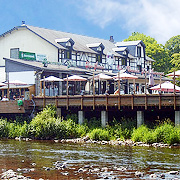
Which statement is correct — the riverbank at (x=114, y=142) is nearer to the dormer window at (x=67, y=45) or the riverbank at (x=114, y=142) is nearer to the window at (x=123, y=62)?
the dormer window at (x=67, y=45)

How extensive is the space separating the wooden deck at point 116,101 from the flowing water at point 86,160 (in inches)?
183

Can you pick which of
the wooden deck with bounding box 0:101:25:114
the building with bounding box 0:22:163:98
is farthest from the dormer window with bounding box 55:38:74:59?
the wooden deck with bounding box 0:101:25:114

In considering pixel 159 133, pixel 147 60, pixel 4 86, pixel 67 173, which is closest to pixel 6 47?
pixel 4 86

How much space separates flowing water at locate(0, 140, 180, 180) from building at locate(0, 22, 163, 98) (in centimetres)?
1625

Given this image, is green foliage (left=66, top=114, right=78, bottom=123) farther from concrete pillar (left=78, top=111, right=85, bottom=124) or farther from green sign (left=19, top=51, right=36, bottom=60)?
green sign (left=19, top=51, right=36, bottom=60)

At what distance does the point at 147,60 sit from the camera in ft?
253

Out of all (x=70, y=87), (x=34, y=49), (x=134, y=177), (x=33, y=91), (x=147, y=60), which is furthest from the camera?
(x=147, y=60)

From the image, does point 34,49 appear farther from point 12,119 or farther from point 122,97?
point 122,97

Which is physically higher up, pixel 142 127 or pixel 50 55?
pixel 50 55

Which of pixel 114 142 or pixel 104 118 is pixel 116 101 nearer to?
pixel 104 118

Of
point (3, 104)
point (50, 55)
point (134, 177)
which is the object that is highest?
point (50, 55)

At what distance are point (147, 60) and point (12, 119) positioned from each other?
3722 centimetres

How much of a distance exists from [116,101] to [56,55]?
2082 cm

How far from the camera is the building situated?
166 ft
